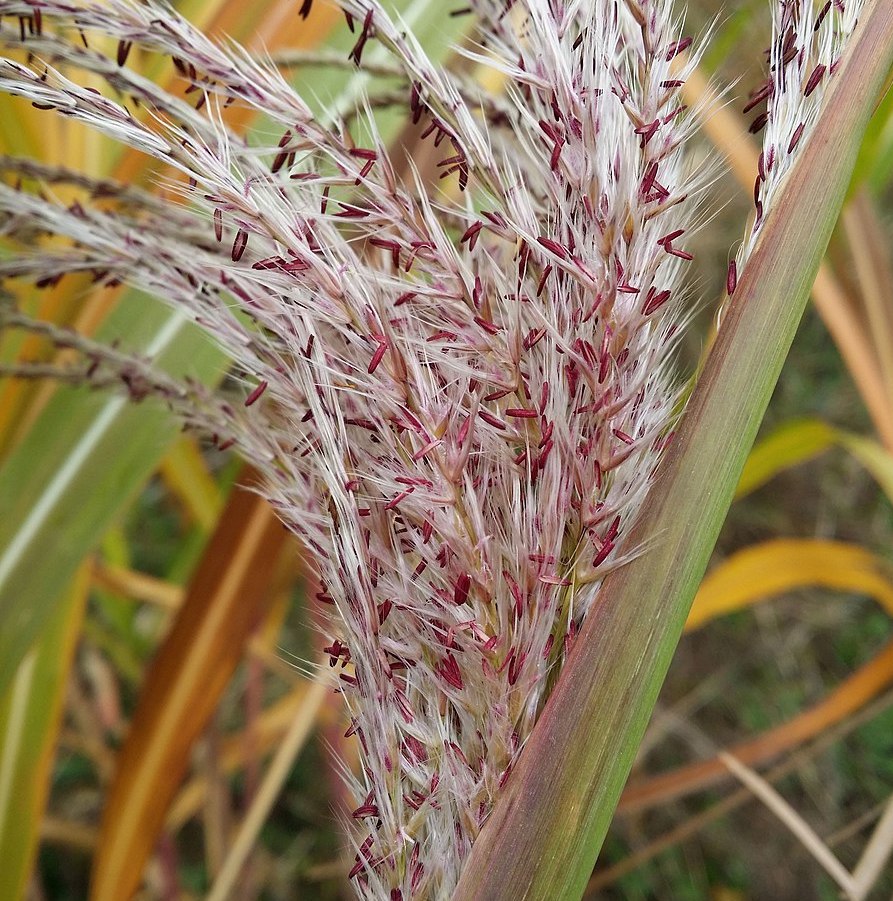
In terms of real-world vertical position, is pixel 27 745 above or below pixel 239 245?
below

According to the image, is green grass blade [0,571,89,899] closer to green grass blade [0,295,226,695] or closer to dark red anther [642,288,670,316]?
green grass blade [0,295,226,695]

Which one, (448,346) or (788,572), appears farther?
(788,572)

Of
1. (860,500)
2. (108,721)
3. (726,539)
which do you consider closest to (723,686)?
(726,539)

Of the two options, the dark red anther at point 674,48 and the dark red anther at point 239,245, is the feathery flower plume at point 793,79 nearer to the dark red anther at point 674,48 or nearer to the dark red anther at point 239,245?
the dark red anther at point 674,48

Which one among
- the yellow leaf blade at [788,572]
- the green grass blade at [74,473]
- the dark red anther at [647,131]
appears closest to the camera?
the dark red anther at [647,131]

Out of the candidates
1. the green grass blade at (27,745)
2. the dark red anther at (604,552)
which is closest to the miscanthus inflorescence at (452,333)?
the dark red anther at (604,552)

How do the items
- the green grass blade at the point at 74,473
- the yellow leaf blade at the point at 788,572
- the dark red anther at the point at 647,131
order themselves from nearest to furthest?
the dark red anther at the point at 647,131, the green grass blade at the point at 74,473, the yellow leaf blade at the point at 788,572

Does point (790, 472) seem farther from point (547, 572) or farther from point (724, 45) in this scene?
point (547, 572)

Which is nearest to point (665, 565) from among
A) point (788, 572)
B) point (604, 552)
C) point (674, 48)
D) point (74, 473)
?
point (604, 552)

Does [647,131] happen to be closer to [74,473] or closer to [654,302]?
[654,302]
